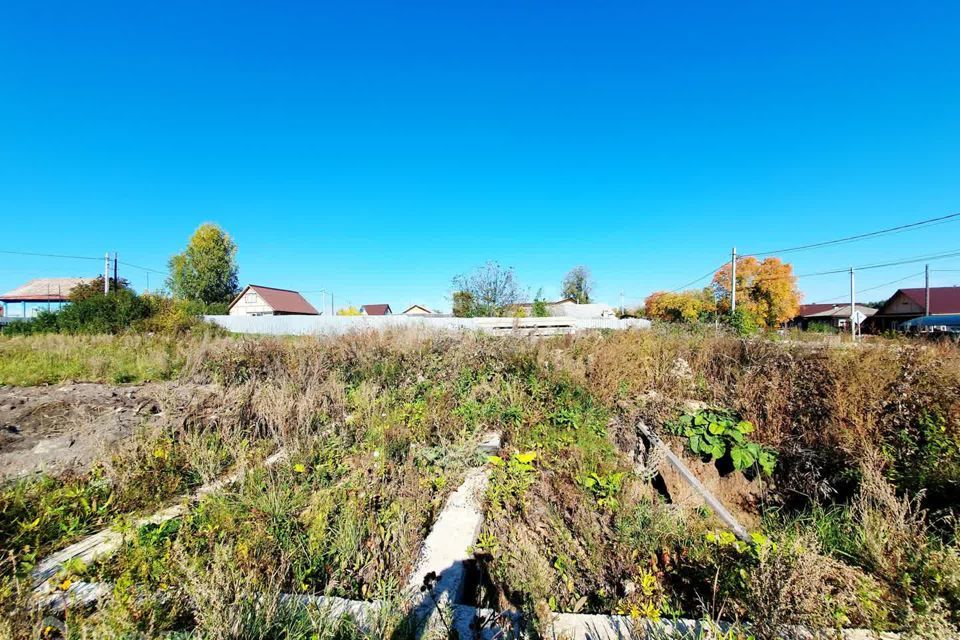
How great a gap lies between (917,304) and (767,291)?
43.3ft

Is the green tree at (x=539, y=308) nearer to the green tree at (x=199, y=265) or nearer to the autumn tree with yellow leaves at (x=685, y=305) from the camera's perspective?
the autumn tree with yellow leaves at (x=685, y=305)

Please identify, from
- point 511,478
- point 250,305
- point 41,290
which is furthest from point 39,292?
point 511,478

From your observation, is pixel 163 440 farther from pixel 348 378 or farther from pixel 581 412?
pixel 581 412

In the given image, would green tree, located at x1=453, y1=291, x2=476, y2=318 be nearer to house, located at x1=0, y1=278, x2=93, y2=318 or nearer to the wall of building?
the wall of building

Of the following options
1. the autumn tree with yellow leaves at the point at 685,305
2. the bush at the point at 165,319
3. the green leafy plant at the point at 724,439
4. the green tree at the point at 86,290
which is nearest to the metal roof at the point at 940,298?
the autumn tree with yellow leaves at the point at 685,305

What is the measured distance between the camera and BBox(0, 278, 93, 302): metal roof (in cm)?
3120

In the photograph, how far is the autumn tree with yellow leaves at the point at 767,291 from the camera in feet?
94.0

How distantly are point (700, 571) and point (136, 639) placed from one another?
2.88 m

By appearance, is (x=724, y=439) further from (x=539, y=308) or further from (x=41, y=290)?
(x=41, y=290)

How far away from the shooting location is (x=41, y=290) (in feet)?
107

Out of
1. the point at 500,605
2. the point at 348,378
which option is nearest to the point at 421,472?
the point at 500,605

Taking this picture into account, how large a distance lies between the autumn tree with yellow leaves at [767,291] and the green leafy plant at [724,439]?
29.6 meters

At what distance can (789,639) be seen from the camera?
148cm

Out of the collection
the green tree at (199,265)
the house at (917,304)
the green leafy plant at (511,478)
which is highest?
the green tree at (199,265)
